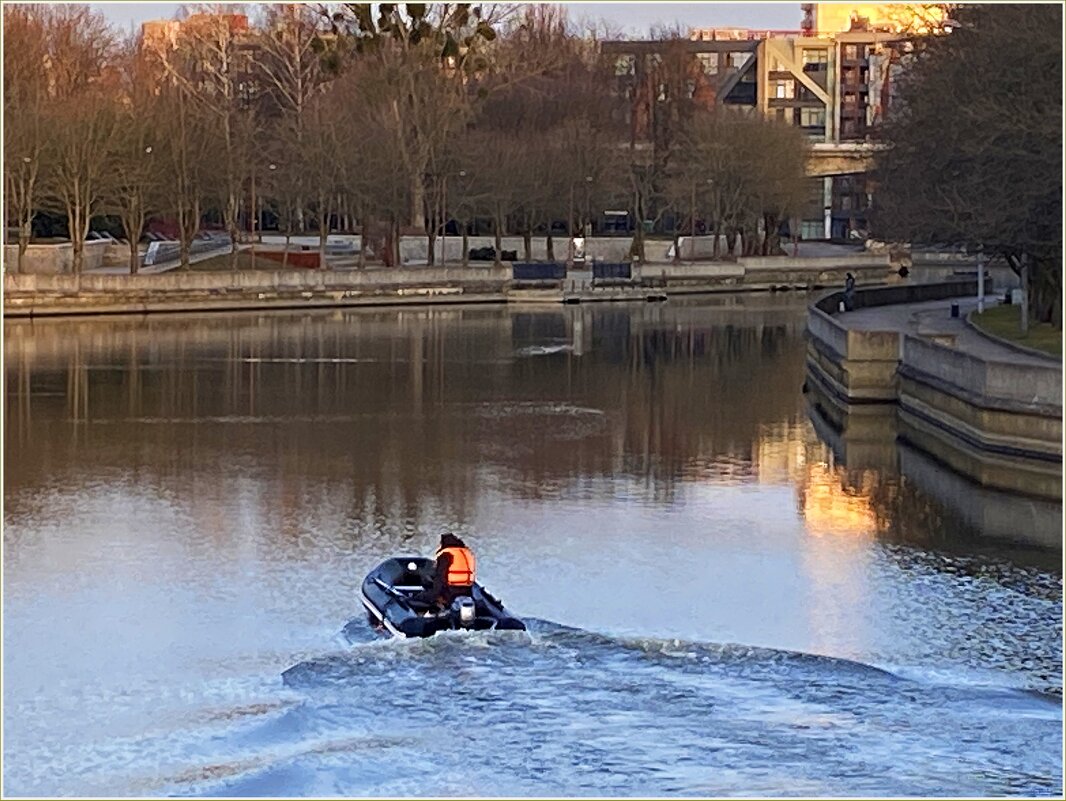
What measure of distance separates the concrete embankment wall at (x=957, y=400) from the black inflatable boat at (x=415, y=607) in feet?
42.4

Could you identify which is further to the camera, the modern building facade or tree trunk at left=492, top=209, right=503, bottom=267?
the modern building facade

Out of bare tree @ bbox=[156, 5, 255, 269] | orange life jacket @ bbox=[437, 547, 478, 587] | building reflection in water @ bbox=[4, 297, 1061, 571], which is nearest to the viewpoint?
orange life jacket @ bbox=[437, 547, 478, 587]

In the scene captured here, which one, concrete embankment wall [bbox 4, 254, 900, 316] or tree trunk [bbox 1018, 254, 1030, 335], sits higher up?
tree trunk [bbox 1018, 254, 1030, 335]

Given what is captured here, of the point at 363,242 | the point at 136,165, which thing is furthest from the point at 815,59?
the point at 136,165

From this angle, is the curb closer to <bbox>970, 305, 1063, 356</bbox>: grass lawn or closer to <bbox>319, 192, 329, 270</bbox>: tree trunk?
<bbox>970, 305, 1063, 356</bbox>: grass lawn

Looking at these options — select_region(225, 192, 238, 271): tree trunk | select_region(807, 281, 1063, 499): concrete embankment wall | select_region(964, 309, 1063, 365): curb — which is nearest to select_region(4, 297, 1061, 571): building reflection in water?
select_region(807, 281, 1063, 499): concrete embankment wall

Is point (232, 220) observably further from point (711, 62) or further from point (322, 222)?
point (711, 62)

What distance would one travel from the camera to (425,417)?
144 feet

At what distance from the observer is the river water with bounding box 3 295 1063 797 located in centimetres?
1789

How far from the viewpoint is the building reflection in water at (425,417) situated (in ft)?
111

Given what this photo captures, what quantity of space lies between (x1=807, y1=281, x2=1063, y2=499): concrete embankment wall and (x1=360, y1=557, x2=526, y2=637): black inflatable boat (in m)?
12.9

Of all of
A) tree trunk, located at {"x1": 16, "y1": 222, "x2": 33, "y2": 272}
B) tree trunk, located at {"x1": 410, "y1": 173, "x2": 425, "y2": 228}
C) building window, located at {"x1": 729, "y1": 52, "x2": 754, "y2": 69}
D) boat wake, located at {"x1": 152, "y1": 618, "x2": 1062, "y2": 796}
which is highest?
building window, located at {"x1": 729, "y1": 52, "x2": 754, "y2": 69}

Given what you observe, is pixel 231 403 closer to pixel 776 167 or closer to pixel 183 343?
pixel 183 343

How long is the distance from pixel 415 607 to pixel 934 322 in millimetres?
35783
